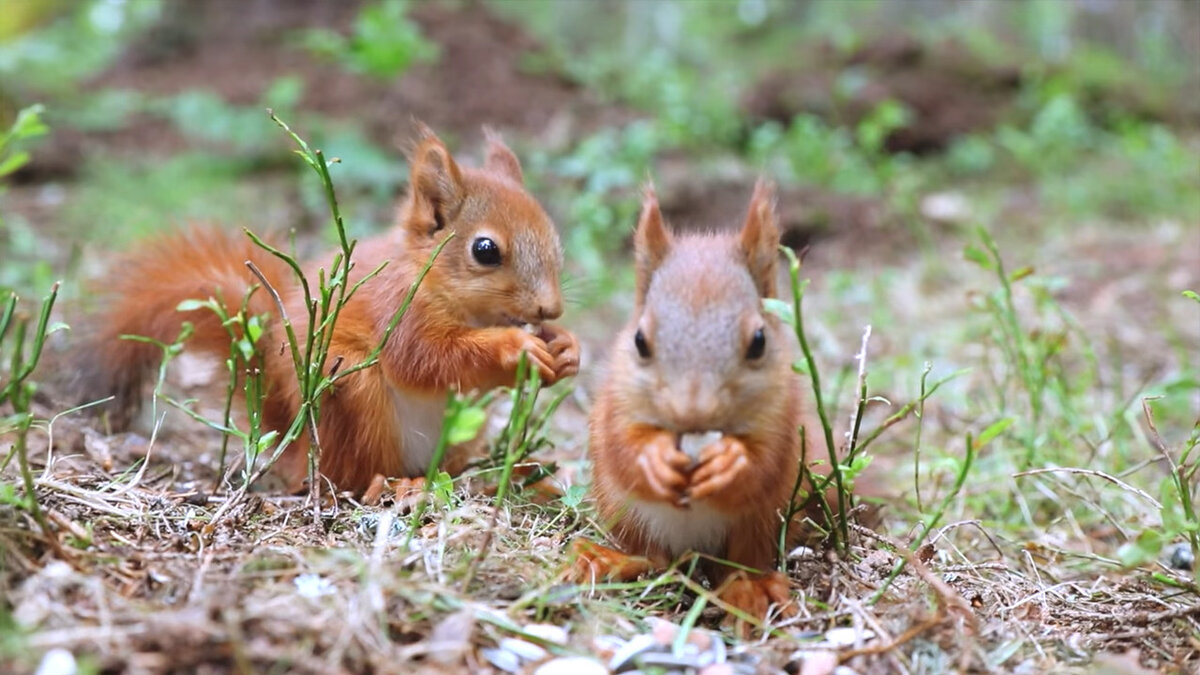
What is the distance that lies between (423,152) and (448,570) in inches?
46.7

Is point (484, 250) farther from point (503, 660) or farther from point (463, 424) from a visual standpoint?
point (503, 660)

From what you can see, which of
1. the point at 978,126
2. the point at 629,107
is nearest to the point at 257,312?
the point at 629,107

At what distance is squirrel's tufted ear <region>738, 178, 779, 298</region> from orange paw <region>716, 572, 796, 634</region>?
602 mm

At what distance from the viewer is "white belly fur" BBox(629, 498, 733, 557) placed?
2027 mm

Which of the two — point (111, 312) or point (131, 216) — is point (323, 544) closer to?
point (111, 312)

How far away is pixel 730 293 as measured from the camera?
1.97 metres

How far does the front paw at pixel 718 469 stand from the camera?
1819 mm

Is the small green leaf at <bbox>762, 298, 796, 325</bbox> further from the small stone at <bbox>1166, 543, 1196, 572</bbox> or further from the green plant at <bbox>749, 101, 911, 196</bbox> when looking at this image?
the green plant at <bbox>749, 101, 911, 196</bbox>

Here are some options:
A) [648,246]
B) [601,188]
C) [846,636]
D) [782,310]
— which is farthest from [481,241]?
[601,188]

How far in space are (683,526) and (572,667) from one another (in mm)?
476

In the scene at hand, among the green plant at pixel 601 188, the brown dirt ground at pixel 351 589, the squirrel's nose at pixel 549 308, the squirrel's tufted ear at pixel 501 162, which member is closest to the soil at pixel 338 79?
the green plant at pixel 601 188

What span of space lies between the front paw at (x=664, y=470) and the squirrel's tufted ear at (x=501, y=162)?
1.24 meters

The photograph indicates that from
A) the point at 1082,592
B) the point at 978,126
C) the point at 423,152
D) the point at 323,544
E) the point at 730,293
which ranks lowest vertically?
the point at 1082,592

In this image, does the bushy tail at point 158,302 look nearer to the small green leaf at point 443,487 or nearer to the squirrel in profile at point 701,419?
the small green leaf at point 443,487
